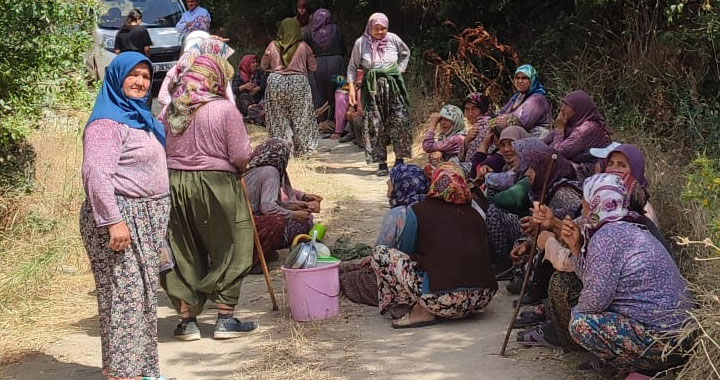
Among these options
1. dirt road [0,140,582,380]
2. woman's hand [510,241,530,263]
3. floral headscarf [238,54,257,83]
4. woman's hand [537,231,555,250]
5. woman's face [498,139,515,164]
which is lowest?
dirt road [0,140,582,380]

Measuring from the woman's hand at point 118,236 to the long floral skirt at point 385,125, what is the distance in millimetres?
5885

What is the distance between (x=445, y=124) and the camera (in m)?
8.69

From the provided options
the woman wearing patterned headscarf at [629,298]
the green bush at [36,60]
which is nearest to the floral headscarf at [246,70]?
the green bush at [36,60]

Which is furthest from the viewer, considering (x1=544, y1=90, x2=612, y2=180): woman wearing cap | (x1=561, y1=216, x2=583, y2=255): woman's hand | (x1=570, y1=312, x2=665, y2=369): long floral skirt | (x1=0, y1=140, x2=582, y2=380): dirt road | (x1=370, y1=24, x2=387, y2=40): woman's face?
(x1=370, y1=24, x2=387, y2=40): woman's face

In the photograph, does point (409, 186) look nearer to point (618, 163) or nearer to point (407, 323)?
point (407, 323)

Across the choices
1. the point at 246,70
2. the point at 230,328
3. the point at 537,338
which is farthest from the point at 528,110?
the point at 246,70

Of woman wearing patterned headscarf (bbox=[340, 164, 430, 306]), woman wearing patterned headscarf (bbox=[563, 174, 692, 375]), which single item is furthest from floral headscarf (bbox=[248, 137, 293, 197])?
woman wearing patterned headscarf (bbox=[563, 174, 692, 375])

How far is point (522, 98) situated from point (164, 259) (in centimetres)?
422

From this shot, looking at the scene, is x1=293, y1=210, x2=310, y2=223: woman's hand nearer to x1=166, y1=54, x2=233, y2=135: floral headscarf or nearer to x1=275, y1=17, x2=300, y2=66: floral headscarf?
x1=166, y1=54, x2=233, y2=135: floral headscarf

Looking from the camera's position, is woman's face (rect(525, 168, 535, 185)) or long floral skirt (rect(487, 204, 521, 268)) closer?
woman's face (rect(525, 168, 535, 185))

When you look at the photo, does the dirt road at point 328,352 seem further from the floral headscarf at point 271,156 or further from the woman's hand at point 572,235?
the floral headscarf at point 271,156

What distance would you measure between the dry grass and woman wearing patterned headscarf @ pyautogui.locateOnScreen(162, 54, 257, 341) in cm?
103

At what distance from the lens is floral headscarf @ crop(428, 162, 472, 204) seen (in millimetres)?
5598

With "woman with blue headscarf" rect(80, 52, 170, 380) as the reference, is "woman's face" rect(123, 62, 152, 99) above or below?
above
